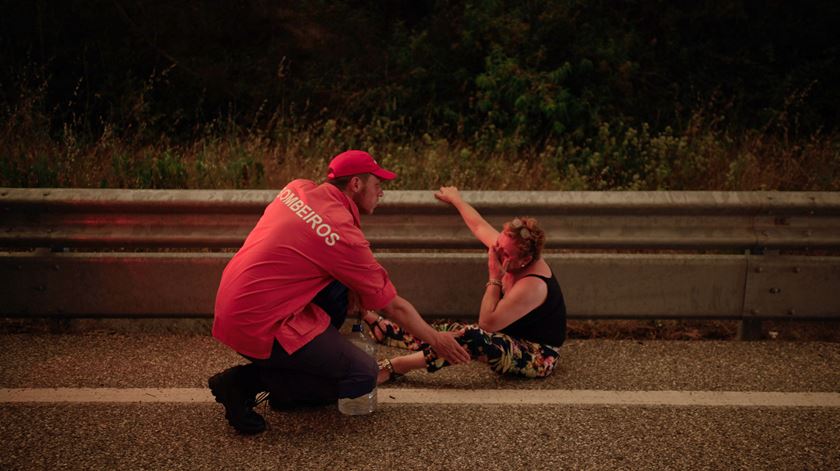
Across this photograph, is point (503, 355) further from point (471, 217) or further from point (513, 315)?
point (471, 217)

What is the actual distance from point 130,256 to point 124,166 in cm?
217

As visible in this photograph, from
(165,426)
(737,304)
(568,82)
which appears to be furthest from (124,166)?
(568,82)

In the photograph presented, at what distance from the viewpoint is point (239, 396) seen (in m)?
3.79

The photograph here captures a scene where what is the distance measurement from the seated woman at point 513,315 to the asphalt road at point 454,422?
0.12m

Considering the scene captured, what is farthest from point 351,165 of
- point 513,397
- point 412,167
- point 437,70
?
point 437,70

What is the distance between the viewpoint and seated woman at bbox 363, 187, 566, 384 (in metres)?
4.41

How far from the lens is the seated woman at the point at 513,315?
4.41m

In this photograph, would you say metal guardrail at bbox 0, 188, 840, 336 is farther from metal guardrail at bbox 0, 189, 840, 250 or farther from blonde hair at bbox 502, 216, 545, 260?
blonde hair at bbox 502, 216, 545, 260

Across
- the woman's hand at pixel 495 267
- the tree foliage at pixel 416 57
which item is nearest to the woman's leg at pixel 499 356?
the woman's hand at pixel 495 267

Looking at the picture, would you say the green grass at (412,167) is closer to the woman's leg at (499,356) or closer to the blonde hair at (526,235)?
the blonde hair at (526,235)

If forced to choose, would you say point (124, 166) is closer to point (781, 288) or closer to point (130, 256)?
point (130, 256)

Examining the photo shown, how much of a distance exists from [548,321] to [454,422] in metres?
0.97

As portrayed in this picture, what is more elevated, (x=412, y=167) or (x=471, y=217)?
(x=471, y=217)

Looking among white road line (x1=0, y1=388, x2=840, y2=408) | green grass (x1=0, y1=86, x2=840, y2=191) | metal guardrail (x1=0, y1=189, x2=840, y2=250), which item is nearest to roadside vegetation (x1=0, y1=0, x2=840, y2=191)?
green grass (x1=0, y1=86, x2=840, y2=191)
